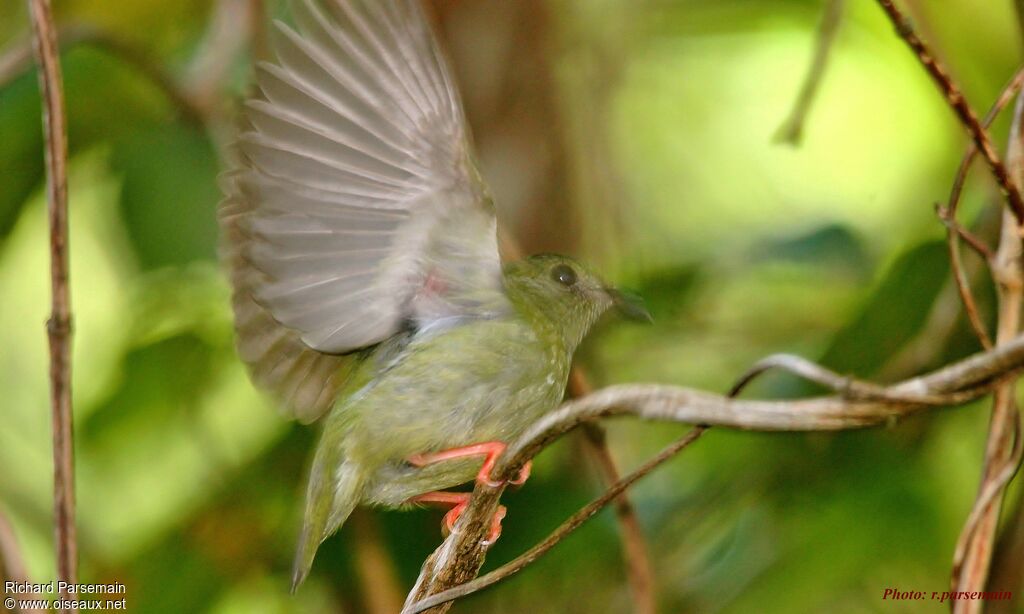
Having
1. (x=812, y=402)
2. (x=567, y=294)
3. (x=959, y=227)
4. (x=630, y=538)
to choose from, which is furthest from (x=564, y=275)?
(x=812, y=402)

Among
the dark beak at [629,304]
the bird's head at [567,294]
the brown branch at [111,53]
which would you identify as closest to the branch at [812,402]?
the bird's head at [567,294]

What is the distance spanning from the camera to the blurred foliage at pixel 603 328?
103 inches

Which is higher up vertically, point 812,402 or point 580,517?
point 812,402

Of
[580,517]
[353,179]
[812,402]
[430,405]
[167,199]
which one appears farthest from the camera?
[167,199]

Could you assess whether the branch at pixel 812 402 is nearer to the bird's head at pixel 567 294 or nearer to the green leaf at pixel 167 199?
the bird's head at pixel 567 294

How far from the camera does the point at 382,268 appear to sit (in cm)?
200

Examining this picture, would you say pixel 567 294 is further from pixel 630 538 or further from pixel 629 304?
pixel 630 538

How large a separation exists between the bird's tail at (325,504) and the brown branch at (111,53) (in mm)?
1256

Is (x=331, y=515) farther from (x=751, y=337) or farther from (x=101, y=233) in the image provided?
(x=101, y=233)

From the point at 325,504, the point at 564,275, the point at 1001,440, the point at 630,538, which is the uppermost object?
the point at 564,275

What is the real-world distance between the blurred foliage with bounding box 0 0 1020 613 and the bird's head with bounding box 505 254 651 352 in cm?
52

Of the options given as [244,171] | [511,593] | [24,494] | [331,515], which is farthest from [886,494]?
[24,494]

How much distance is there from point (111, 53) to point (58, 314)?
1.33m

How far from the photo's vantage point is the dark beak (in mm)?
2363
